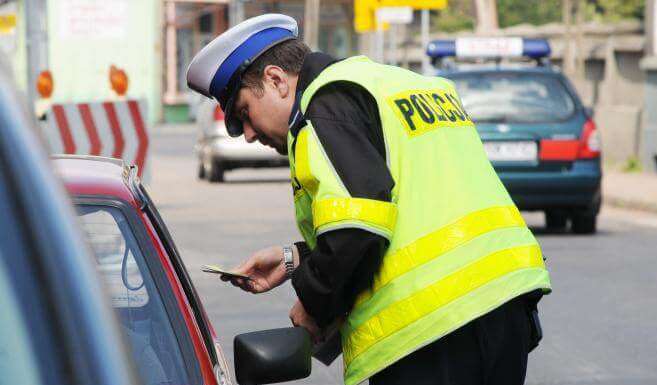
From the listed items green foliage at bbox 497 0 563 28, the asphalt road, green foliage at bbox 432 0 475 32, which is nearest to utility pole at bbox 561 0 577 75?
the asphalt road

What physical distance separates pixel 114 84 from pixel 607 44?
12473mm

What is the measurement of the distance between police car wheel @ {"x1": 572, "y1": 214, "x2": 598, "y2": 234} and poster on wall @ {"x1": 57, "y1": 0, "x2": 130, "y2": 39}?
78.2 feet

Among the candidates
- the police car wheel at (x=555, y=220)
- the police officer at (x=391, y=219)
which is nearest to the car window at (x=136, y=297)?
the police officer at (x=391, y=219)

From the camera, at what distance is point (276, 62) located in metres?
3.17

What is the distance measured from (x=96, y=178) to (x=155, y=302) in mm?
300

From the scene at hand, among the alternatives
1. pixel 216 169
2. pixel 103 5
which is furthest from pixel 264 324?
pixel 103 5

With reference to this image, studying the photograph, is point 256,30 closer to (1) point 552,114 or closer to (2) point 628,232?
(1) point 552,114

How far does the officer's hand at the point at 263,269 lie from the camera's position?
335cm

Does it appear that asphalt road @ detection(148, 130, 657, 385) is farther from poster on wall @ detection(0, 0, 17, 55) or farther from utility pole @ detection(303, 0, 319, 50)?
utility pole @ detection(303, 0, 319, 50)

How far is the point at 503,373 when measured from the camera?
10.2 feet

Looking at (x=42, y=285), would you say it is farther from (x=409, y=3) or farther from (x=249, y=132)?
(x=409, y=3)

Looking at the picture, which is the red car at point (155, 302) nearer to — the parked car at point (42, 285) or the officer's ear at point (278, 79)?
the officer's ear at point (278, 79)

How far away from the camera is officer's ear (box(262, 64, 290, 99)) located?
3160mm

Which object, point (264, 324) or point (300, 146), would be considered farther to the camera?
point (264, 324)
